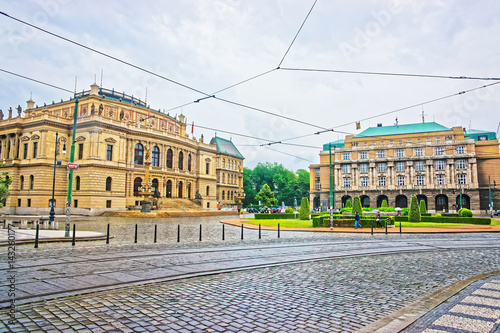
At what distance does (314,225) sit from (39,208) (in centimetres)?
4221

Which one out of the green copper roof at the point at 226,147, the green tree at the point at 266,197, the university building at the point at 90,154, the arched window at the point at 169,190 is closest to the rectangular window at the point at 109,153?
the university building at the point at 90,154

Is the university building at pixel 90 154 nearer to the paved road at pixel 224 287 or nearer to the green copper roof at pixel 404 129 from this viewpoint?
the paved road at pixel 224 287

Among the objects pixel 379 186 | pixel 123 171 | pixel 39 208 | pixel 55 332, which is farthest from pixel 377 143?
pixel 55 332

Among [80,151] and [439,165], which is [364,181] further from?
[80,151]

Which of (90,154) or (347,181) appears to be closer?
(90,154)

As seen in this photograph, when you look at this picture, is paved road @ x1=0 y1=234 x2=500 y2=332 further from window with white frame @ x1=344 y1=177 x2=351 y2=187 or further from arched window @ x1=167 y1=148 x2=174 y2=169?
window with white frame @ x1=344 y1=177 x2=351 y2=187

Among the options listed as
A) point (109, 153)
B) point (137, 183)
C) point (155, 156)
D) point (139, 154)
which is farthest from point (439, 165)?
point (109, 153)

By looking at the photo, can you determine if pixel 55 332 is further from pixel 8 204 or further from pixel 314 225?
pixel 8 204

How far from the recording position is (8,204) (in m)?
55.6

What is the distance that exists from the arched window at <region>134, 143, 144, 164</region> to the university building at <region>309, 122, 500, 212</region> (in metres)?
35.8

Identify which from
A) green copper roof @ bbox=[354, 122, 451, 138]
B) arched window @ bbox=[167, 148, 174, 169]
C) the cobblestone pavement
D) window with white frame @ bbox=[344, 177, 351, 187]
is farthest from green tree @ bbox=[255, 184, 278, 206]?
the cobblestone pavement

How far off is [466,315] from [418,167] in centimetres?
7887

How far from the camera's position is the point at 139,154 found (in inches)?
2413

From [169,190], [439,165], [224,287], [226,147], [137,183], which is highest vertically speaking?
[226,147]
